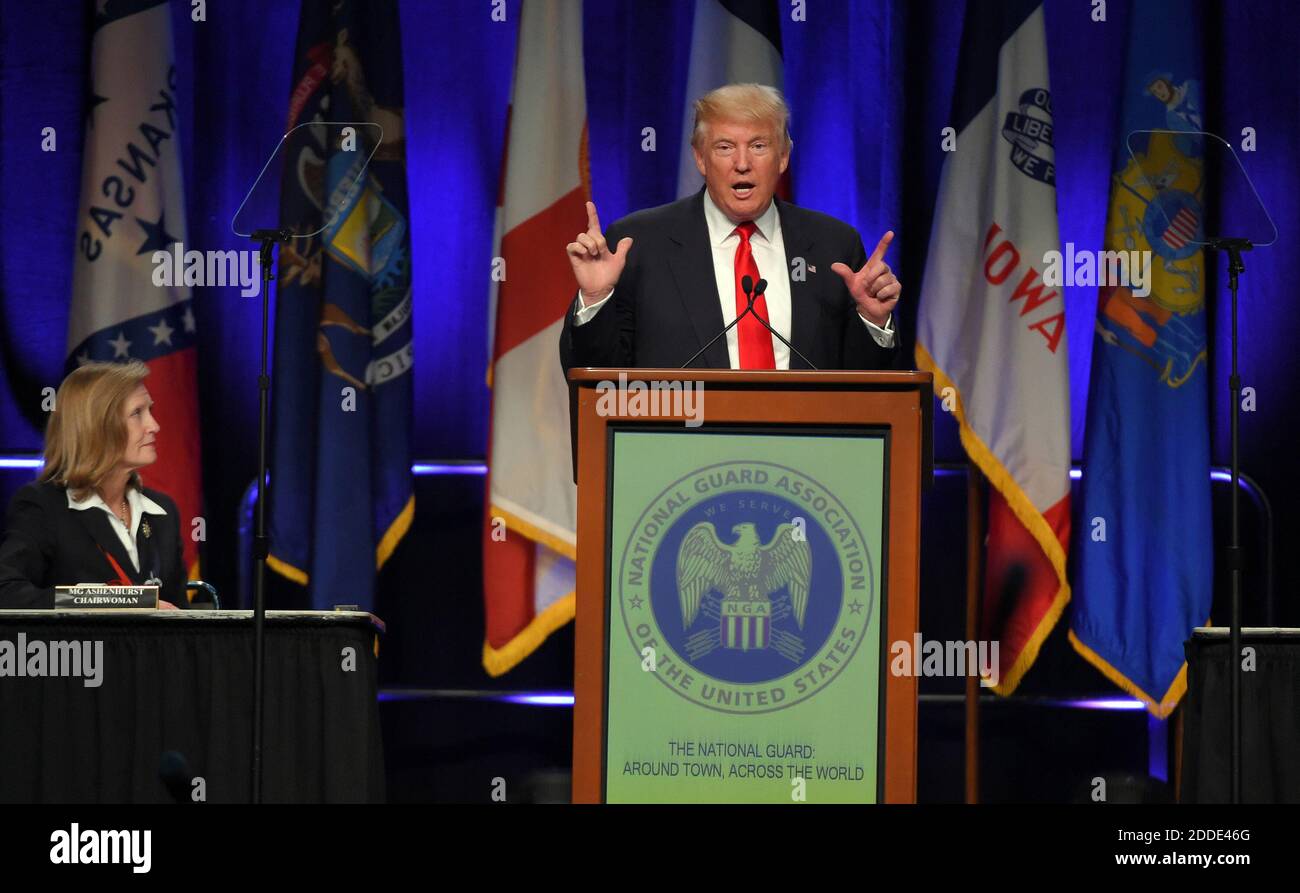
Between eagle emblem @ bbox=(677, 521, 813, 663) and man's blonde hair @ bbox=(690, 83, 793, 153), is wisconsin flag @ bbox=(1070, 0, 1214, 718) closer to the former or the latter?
man's blonde hair @ bbox=(690, 83, 793, 153)

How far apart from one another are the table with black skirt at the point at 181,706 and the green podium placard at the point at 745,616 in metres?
1.23

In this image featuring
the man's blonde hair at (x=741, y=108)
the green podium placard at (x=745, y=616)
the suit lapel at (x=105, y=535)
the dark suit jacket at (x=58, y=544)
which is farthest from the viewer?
the suit lapel at (x=105, y=535)

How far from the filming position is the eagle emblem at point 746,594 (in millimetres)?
2688

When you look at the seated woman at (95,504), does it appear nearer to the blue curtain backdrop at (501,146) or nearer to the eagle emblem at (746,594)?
the blue curtain backdrop at (501,146)

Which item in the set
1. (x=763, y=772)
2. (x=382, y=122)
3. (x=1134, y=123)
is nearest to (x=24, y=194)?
(x=382, y=122)

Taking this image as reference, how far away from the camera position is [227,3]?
6.09 m

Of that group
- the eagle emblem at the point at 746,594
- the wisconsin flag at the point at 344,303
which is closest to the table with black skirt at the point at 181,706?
the eagle emblem at the point at 746,594

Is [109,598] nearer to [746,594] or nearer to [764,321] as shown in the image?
[764,321]

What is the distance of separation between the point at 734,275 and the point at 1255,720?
4.65 feet

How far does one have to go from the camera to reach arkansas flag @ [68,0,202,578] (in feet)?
18.3

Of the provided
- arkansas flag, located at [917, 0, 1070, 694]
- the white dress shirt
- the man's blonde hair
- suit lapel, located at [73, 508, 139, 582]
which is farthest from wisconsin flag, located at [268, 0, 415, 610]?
the man's blonde hair

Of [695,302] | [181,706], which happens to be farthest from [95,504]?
[695,302]

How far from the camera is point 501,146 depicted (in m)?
6.14

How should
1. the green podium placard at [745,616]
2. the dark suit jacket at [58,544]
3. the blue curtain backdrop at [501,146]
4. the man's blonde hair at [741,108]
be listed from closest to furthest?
the green podium placard at [745,616], the man's blonde hair at [741,108], the dark suit jacket at [58,544], the blue curtain backdrop at [501,146]
